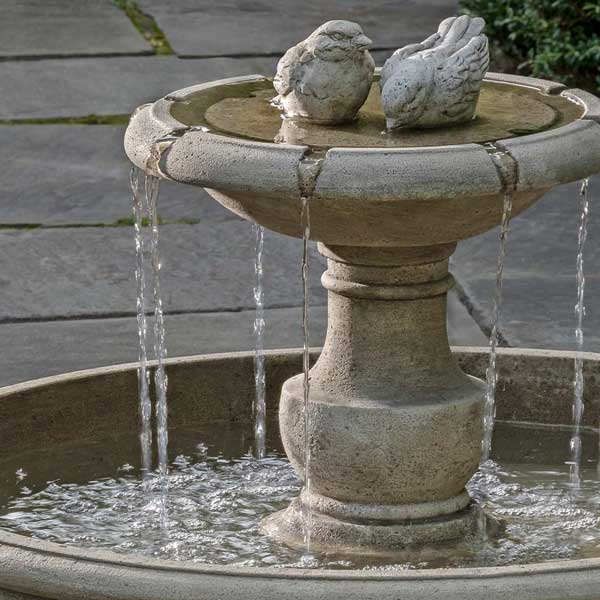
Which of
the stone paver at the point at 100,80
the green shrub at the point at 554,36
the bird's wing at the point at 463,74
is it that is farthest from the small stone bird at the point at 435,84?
the stone paver at the point at 100,80

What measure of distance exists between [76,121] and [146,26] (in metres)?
2.06

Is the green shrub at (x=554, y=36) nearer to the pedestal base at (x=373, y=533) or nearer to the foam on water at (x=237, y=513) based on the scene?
the foam on water at (x=237, y=513)

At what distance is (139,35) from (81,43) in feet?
1.37

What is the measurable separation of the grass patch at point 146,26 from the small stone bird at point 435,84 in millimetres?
6376

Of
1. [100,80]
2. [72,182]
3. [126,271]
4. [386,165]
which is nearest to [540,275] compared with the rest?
[126,271]

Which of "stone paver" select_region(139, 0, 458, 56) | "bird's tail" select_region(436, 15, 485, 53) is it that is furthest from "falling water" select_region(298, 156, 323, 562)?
"stone paver" select_region(139, 0, 458, 56)

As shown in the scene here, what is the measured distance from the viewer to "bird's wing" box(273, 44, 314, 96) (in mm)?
3494

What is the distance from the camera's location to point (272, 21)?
1035 cm

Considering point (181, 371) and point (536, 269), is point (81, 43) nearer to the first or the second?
point (536, 269)

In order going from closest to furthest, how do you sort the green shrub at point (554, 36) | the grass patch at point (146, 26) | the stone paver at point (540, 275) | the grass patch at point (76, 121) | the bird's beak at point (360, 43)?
the bird's beak at point (360, 43) → the stone paver at point (540, 275) → the green shrub at point (554, 36) → the grass patch at point (76, 121) → the grass patch at point (146, 26)

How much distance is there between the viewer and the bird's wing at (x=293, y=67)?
3494 millimetres

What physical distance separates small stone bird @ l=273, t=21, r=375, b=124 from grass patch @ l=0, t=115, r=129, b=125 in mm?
5071

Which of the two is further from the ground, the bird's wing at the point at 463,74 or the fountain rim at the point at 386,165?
the bird's wing at the point at 463,74

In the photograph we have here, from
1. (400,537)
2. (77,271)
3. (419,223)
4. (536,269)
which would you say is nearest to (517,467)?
(400,537)
